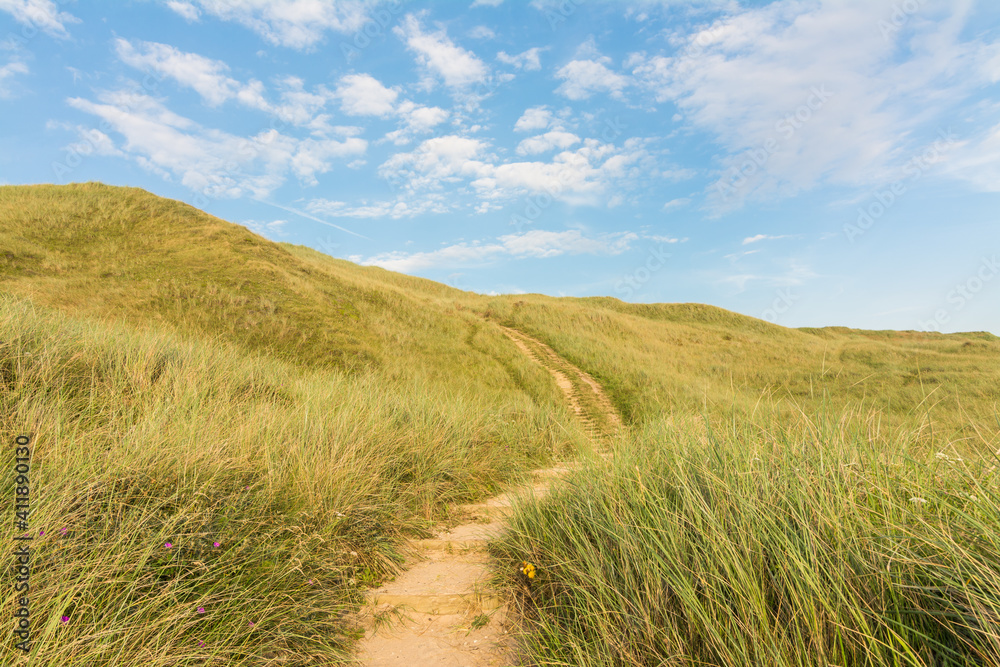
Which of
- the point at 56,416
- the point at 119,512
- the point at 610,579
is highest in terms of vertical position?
the point at 56,416

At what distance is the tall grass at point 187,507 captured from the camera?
250cm

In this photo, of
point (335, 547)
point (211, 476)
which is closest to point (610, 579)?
point (335, 547)

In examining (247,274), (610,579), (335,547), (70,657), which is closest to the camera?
(70,657)

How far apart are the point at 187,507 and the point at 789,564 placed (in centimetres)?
365

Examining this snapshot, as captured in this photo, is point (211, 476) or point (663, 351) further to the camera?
point (663, 351)

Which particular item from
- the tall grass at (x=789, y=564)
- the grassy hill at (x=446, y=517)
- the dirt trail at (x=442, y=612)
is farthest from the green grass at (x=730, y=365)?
the tall grass at (x=789, y=564)

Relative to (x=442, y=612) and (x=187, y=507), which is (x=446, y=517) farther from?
(x=187, y=507)

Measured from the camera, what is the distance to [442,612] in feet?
12.3

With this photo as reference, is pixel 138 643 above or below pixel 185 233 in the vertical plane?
below

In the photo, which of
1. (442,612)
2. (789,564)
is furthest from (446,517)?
(789,564)

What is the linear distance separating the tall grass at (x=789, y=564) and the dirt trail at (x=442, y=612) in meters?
0.35

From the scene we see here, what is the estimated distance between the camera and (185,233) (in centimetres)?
2361

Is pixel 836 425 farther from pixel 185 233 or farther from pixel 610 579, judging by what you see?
pixel 185 233

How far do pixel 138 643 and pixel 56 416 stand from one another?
2.44 metres
